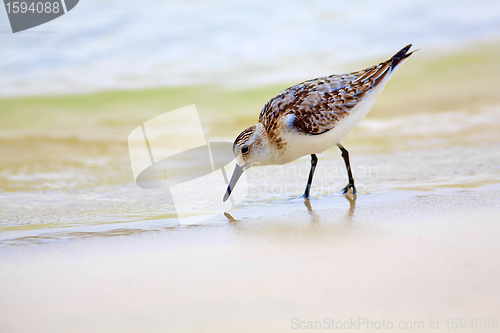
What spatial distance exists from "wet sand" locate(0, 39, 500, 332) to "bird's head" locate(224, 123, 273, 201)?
30cm


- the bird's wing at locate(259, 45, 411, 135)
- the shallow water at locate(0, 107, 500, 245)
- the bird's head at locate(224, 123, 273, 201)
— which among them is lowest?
the shallow water at locate(0, 107, 500, 245)

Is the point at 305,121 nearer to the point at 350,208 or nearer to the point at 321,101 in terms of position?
the point at 321,101

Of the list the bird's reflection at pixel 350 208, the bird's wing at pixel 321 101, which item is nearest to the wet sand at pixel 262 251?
the bird's reflection at pixel 350 208

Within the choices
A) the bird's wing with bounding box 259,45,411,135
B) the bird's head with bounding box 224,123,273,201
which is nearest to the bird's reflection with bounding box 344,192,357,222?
the bird's wing with bounding box 259,45,411,135

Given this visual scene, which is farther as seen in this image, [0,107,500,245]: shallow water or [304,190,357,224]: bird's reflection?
[0,107,500,245]: shallow water

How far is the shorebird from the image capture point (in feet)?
14.0

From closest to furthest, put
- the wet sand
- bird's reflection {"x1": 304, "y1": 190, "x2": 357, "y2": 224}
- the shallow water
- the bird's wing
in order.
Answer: the wet sand
bird's reflection {"x1": 304, "y1": 190, "x2": 357, "y2": 224}
the shallow water
the bird's wing

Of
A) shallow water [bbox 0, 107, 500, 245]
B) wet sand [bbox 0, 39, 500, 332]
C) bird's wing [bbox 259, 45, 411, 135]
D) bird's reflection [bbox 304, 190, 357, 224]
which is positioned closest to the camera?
wet sand [bbox 0, 39, 500, 332]

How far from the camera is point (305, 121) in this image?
166 inches

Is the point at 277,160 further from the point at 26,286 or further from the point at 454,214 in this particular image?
the point at 26,286

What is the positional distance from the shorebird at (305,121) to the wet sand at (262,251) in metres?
0.45

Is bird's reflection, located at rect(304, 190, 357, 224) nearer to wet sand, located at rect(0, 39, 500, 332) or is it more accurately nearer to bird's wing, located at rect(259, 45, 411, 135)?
wet sand, located at rect(0, 39, 500, 332)

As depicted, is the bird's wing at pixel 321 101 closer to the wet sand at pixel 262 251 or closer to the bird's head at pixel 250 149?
the bird's head at pixel 250 149

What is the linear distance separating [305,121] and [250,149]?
0.55 m
